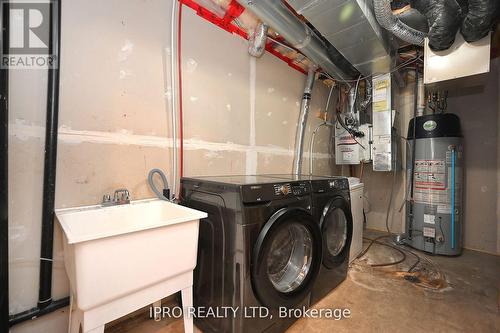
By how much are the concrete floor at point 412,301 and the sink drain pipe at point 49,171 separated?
430 millimetres

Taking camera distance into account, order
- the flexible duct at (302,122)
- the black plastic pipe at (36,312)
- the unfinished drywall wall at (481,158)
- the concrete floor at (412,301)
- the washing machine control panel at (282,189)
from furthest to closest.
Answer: the flexible duct at (302,122), the unfinished drywall wall at (481,158), the concrete floor at (412,301), the washing machine control panel at (282,189), the black plastic pipe at (36,312)

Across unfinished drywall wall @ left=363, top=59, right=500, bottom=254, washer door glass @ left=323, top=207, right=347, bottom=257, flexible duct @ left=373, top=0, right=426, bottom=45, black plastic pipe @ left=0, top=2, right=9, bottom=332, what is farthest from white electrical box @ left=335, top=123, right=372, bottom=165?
black plastic pipe @ left=0, top=2, right=9, bottom=332

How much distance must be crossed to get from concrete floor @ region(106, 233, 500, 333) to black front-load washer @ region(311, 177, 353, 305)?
4.2 inches

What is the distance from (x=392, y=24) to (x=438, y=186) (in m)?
1.74

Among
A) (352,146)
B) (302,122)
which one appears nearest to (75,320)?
(302,122)

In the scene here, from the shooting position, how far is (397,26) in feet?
5.71

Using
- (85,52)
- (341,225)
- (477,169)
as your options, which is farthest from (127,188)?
(477,169)

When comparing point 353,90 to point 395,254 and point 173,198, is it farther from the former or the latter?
point 173,198

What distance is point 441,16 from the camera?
1.50 meters

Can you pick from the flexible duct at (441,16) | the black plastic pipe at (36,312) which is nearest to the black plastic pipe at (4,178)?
the black plastic pipe at (36,312)
